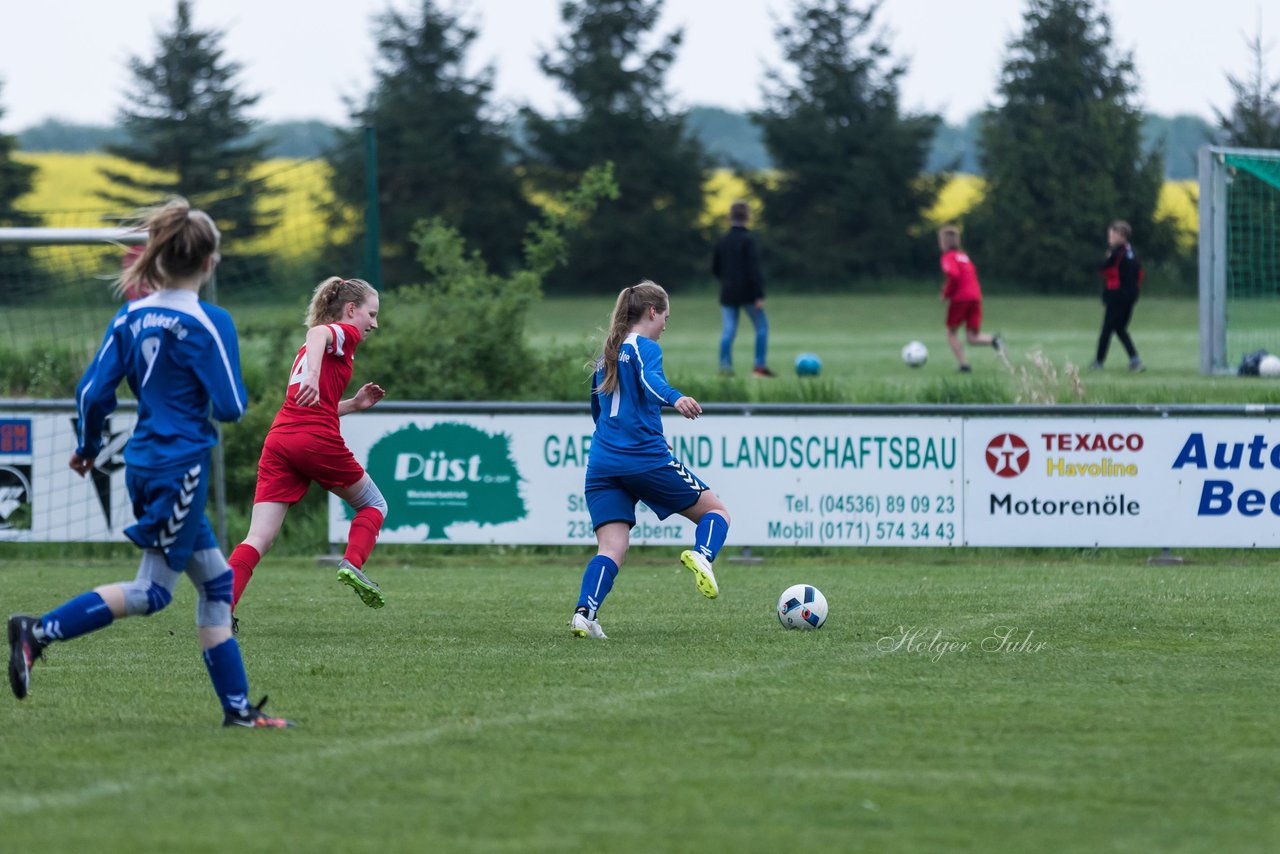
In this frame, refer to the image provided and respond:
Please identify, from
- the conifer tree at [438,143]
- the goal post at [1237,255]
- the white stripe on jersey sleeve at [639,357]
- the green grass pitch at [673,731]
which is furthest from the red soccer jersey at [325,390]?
the conifer tree at [438,143]

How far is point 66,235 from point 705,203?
36.7m

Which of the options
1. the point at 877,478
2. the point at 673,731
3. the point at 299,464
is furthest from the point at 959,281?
the point at 673,731

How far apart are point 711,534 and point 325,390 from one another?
2.15 metres

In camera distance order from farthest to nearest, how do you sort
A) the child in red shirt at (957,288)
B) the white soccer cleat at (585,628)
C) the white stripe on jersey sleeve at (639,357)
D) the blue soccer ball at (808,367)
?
1. the child in red shirt at (957,288)
2. the blue soccer ball at (808,367)
3. the white soccer cleat at (585,628)
4. the white stripe on jersey sleeve at (639,357)

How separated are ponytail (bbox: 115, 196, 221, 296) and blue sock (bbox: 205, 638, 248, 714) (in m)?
1.34

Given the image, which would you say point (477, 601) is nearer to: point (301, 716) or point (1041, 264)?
point (301, 716)

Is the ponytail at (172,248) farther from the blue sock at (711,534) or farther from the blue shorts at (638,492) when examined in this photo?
the blue sock at (711,534)

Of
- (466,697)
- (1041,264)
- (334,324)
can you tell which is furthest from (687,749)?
(1041,264)

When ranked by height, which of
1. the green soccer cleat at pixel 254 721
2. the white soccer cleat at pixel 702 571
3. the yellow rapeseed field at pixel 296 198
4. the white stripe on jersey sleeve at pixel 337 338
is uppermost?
the yellow rapeseed field at pixel 296 198

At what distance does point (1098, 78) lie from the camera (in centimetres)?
4816

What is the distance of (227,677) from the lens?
20.9ft

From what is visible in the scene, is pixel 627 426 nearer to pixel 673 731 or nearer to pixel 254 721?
pixel 673 731

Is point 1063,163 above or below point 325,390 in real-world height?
above

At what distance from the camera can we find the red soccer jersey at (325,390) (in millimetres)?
8992
